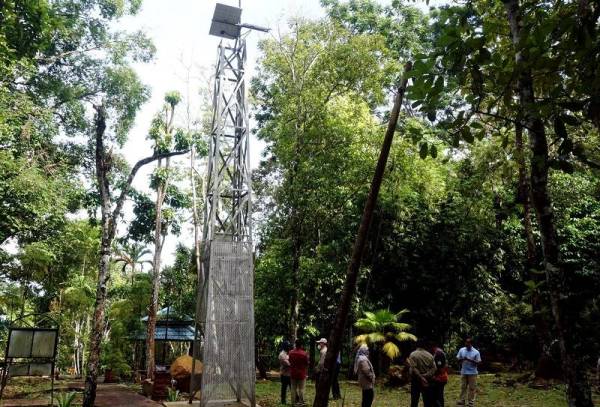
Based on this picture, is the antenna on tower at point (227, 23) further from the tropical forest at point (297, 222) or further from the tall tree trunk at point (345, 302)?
the tall tree trunk at point (345, 302)

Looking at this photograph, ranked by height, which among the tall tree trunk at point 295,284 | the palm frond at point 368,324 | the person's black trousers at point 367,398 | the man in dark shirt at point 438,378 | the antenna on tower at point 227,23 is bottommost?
the person's black trousers at point 367,398

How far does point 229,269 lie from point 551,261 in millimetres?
7223

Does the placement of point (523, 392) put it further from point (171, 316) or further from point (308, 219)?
point (171, 316)

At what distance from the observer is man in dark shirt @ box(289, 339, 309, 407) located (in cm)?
1008

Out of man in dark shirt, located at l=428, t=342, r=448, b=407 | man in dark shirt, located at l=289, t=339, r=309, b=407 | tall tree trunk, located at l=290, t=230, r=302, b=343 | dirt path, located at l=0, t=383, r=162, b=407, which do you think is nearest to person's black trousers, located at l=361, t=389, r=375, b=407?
man in dark shirt, located at l=428, t=342, r=448, b=407

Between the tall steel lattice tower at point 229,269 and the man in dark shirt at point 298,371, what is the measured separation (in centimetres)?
92

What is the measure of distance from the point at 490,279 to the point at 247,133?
12.0m

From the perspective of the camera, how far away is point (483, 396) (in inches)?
469

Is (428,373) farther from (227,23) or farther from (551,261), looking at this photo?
(227,23)

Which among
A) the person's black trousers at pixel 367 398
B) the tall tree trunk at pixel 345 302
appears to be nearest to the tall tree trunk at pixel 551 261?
the tall tree trunk at pixel 345 302

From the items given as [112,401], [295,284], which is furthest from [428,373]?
[112,401]

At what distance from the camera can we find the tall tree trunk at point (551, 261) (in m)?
3.74

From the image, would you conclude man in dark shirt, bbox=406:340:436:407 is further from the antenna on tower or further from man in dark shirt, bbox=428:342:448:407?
the antenna on tower

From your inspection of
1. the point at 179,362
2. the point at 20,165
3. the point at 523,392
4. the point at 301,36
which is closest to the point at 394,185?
the point at 301,36
